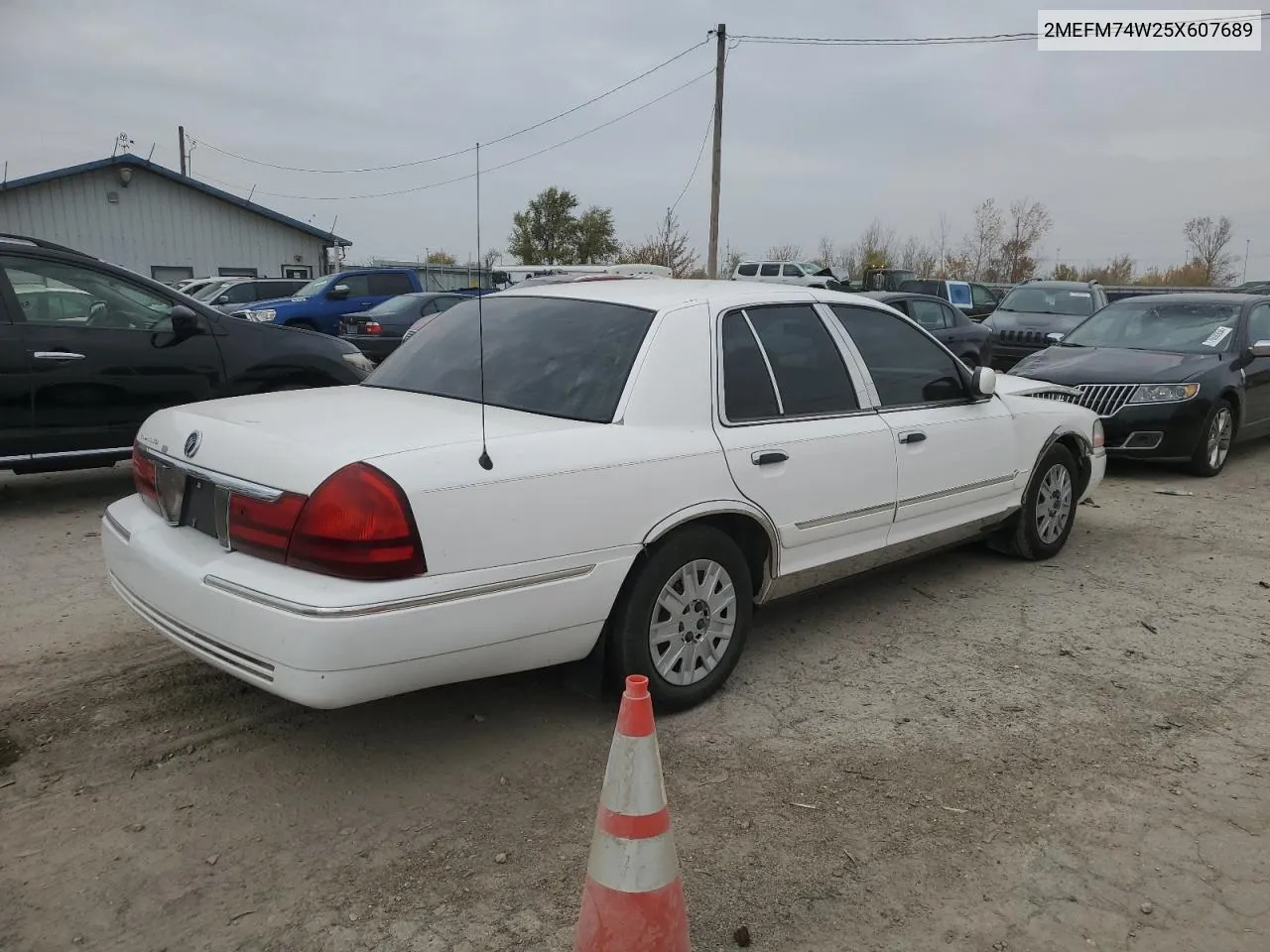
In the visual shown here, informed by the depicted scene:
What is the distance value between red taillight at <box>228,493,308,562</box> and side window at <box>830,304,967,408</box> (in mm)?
2605

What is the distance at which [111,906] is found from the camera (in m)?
2.52

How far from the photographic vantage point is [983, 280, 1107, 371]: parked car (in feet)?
46.3

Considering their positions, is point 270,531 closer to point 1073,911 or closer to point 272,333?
point 1073,911

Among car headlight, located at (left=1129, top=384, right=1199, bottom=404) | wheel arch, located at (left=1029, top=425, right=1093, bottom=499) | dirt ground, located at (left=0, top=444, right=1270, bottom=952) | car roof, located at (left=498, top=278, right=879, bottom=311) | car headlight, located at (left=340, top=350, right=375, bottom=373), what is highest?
car roof, located at (left=498, top=278, right=879, bottom=311)

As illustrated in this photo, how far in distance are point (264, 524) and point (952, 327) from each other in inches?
490

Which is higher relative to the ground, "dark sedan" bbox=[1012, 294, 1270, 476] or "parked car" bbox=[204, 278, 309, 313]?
"parked car" bbox=[204, 278, 309, 313]

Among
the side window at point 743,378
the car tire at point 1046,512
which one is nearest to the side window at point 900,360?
the side window at point 743,378

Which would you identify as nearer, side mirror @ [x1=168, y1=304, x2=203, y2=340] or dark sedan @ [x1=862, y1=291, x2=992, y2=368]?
side mirror @ [x1=168, y1=304, x2=203, y2=340]

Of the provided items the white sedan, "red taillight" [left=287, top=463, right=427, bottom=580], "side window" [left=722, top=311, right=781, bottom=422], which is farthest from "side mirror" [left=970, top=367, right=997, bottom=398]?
"red taillight" [left=287, top=463, right=427, bottom=580]

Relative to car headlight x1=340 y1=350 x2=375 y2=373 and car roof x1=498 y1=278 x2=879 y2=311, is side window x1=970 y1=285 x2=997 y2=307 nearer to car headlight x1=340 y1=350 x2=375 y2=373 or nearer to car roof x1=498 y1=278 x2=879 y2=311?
car headlight x1=340 y1=350 x2=375 y2=373

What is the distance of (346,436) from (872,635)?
2.62 metres

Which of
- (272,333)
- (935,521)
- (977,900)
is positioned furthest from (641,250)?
A: (977,900)

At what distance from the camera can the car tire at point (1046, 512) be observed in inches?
216

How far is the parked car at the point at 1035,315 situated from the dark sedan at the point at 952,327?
0.35 metres
